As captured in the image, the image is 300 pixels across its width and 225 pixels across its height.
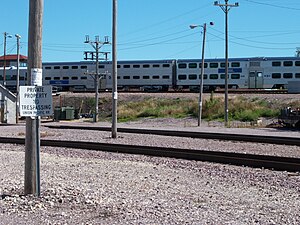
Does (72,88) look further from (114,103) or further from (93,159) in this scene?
(93,159)

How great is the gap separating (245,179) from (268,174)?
3.59 feet

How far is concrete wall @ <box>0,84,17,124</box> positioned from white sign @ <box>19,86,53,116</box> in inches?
1519

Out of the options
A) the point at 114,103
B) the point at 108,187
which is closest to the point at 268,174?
the point at 108,187

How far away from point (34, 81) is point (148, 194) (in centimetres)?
307

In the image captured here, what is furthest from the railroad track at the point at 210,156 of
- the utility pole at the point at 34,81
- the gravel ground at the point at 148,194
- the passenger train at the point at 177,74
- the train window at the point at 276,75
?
the train window at the point at 276,75

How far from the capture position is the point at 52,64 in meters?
76.1

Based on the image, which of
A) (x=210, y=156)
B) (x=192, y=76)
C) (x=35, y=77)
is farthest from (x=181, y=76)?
(x=35, y=77)

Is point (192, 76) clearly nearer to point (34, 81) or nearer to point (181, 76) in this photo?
point (181, 76)

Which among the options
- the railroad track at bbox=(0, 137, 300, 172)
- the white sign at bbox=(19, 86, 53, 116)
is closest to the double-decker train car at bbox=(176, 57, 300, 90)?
the railroad track at bbox=(0, 137, 300, 172)

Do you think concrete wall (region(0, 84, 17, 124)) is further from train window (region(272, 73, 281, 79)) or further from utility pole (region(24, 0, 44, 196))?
utility pole (region(24, 0, 44, 196))

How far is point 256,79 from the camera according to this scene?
67.5 m

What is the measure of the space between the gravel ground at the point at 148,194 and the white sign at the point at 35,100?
1528 mm

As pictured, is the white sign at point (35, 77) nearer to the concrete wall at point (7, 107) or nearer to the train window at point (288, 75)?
the concrete wall at point (7, 107)

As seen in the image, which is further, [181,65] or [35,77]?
[181,65]
